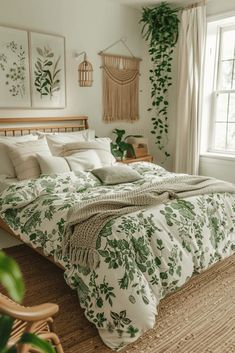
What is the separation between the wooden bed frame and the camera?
10.9 ft

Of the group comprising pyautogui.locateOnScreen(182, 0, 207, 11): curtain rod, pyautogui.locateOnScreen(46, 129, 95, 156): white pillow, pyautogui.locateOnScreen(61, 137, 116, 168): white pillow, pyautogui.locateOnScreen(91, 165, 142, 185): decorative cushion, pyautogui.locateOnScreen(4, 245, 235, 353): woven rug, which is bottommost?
pyautogui.locateOnScreen(4, 245, 235, 353): woven rug

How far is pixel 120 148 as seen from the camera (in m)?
3.96

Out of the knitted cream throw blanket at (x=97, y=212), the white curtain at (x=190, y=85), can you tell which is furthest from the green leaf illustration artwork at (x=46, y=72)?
the knitted cream throw blanket at (x=97, y=212)

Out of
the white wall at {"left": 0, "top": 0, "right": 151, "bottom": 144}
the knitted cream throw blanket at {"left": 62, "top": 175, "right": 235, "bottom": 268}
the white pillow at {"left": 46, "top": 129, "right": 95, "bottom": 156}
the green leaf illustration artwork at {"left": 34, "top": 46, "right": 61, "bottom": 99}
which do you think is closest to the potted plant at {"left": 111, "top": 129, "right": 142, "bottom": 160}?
the white wall at {"left": 0, "top": 0, "right": 151, "bottom": 144}

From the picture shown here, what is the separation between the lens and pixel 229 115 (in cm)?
411

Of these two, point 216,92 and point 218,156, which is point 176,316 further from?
point 216,92

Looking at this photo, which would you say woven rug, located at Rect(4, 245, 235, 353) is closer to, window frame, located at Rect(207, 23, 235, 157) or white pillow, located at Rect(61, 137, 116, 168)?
white pillow, located at Rect(61, 137, 116, 168)

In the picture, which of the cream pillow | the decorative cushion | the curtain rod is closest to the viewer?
the decorative cushion

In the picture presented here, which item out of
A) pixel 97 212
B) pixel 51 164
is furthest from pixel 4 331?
pixel 51 164

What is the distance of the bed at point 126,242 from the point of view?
1731mm

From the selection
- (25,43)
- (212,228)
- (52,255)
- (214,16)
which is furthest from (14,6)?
(212,228)

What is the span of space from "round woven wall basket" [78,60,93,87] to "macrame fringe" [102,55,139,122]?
36cm

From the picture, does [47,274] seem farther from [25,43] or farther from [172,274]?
[25,43]

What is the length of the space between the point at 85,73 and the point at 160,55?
119 cm
